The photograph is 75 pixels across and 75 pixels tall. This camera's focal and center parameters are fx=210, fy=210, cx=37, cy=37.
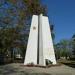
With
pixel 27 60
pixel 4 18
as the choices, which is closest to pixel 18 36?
pixel 4 18

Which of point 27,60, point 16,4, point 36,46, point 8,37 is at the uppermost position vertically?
point 16,4

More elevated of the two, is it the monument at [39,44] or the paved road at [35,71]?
the monument at [39,44]

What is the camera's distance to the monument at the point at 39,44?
91.8ft

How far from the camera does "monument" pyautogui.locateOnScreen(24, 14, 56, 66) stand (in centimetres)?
2797

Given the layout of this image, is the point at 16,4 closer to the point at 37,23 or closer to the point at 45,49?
the point at 37,23

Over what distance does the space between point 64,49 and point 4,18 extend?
73355 mm

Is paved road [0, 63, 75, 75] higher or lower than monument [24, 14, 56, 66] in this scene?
lower

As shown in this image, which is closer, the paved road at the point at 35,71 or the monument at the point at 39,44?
the paved road at the point at 35,71

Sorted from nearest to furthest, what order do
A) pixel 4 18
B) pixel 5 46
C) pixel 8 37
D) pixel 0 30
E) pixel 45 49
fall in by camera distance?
pixel 45 49 < pixel 4 18 < pixel 0 30 < pixel 8 37 < pixel 5 46

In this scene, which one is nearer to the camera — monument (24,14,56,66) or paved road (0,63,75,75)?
paved road (0,63,75,75)

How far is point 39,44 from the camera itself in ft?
93.6

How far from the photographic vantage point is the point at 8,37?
38156 millimetres

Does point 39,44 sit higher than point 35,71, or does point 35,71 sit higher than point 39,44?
point 39,44

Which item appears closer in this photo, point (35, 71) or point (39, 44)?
point (35, 71)
